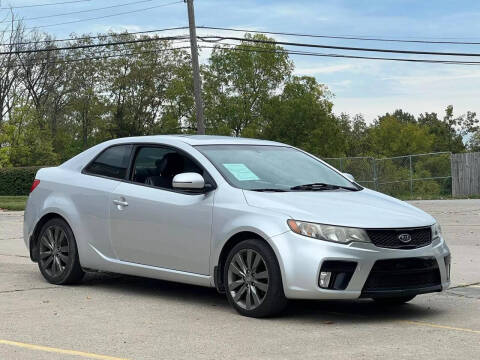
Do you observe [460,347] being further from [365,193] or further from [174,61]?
[174,61]

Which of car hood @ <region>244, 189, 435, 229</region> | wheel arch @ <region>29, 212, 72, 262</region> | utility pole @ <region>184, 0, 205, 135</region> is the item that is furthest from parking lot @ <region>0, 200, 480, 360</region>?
utility pole @ <region>184, 0, 205, 135</region>

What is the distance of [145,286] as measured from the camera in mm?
8812

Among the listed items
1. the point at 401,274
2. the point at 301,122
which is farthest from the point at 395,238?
the point at 301,122

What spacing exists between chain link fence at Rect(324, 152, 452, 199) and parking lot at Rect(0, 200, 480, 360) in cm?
2607

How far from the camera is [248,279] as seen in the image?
695 cm

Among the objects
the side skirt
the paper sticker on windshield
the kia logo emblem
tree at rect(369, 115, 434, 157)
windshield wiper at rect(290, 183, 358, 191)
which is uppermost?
tree at rect(369, 115, 434, 157)

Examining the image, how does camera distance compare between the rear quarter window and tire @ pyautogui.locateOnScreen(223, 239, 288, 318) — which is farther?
the rear quarter window

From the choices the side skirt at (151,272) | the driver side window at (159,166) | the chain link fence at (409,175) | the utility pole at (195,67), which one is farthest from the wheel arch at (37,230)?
the chain link fence at (409,175)

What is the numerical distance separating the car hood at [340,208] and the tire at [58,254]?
2337mm

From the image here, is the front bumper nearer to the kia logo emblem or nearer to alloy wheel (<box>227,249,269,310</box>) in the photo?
the kia logo emblem

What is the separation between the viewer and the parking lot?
5.71 metres

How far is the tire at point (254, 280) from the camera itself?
266 inches

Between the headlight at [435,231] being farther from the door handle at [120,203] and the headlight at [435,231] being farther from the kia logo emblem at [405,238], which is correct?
the door handle at [120,203]

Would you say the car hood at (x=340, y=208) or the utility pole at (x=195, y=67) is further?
the utility pole at (x=195, y=67)
